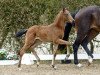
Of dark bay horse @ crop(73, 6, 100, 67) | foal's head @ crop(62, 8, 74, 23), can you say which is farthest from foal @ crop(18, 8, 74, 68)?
dark bay horse @ crop(73, 6, 100, 67)

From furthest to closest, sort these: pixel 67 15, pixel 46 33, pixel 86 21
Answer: pixel 86 21
pixel 46 33
pixel 67 15

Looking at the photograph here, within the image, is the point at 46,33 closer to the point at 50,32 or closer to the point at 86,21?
the point at 50,32

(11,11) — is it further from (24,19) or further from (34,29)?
(34,29)

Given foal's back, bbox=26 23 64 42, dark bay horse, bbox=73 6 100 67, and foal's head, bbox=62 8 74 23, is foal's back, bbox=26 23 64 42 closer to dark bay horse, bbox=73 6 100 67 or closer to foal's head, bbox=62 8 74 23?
foal's head, bbox=62 8 74 23

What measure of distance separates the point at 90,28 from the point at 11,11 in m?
3.67

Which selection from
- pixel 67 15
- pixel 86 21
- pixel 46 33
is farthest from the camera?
pixel 86 21

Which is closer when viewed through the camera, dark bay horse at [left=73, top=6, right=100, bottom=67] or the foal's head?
the foal's head

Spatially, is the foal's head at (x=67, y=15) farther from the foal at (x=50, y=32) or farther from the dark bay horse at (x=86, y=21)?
the dark bay horse at (x=86, y=21)

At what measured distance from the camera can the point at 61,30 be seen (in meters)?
11.1

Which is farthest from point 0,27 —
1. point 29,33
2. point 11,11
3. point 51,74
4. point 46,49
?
point 51,74

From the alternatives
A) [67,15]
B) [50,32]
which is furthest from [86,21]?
[50,32]

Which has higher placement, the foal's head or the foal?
the foal's head

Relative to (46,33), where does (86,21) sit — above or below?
above

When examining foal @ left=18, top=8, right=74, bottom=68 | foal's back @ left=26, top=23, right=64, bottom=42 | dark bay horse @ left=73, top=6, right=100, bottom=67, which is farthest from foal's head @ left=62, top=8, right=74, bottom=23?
dark bay horse @ left=73, top=6, right=100, bottom=67
